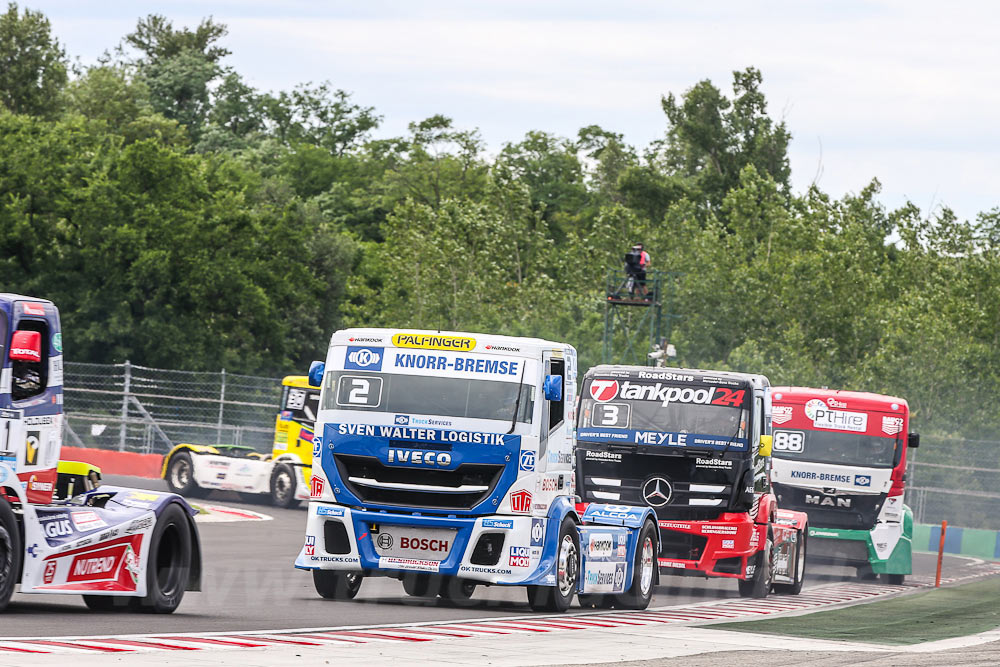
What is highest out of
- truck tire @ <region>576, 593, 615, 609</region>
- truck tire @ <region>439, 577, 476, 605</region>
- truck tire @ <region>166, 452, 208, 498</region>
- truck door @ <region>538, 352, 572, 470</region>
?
truck door @ <region>538, 352, 572, 470</region>

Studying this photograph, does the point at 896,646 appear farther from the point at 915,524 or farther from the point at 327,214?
the point at 327,214

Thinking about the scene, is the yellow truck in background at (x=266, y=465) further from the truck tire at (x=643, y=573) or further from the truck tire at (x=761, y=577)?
the truck tire at (x=643, y=573)

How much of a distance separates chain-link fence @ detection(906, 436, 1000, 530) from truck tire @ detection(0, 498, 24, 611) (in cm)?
2866

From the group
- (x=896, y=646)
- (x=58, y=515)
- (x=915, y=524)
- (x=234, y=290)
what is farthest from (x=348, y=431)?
(x=234, y=290)

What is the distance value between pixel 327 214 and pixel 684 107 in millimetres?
19461

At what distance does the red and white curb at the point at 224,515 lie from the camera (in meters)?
27.4

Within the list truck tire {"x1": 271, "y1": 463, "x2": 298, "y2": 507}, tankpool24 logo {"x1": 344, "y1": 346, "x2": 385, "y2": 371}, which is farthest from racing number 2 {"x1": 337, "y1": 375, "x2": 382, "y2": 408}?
truck tire {"x1": 271, "y1": 463, "x2": 298, "y2": 507}

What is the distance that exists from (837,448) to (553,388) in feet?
38.4

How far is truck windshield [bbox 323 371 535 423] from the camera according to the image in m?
14.9

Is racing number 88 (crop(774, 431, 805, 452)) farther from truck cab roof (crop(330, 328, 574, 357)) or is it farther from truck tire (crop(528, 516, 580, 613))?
truck cab roof (crop(330, 328, 574, 357))

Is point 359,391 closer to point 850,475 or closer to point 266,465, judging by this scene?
point 850,475

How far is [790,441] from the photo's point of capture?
85.4 feet

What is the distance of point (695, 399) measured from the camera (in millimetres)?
19609

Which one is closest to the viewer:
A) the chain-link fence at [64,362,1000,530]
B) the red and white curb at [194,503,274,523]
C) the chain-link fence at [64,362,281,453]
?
the red and white curb at [194,503,274,523]
